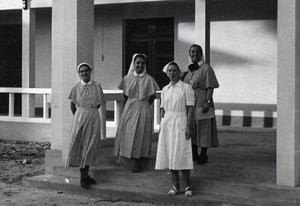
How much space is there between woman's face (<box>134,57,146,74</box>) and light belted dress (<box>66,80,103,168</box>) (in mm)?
614

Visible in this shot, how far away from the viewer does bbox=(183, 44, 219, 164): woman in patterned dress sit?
25.3 ft

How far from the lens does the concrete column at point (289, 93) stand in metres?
6.70

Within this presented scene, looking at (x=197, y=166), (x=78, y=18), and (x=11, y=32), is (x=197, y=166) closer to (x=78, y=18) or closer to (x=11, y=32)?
(x=78, y=18)

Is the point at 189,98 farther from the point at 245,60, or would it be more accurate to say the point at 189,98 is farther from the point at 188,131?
the point at 245,60

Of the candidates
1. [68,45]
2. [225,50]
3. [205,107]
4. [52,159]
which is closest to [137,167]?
[205,107]

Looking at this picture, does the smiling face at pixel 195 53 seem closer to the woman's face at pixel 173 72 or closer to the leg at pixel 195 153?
the woman's face at pixel 173 72

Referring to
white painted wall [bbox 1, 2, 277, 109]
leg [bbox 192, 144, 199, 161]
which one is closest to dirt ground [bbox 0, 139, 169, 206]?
leg [bbox 192, 144, 199, 161]

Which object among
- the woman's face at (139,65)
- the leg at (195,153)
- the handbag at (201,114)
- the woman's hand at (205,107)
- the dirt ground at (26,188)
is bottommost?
the dirt ground at (26,188)

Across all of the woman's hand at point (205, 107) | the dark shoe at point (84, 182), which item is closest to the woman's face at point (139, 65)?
the woman's hand at point (205, 107)

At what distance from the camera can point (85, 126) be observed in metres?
7.75

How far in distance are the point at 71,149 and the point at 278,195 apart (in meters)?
2.87

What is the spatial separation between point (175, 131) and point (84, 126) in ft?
4.74

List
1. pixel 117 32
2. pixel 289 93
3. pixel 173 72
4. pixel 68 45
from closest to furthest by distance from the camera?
pixel 289 93 → pixel 173 72 → pixel 68 45 → pixel 117 32

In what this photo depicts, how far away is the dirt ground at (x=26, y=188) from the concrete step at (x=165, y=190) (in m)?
0.14
